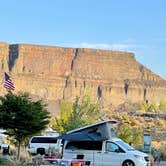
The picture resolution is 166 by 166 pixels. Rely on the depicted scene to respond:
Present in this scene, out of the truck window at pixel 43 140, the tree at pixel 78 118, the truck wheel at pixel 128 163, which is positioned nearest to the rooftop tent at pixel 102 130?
the truck wheel at pixel 128 163

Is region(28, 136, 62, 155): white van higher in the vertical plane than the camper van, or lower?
higher

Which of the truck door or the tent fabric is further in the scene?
the tent fabric

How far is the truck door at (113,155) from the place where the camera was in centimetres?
2973

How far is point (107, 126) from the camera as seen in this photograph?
1204 inches

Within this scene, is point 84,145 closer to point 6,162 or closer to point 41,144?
point 6,162

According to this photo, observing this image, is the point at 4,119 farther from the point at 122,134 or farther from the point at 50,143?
the point at 122,134

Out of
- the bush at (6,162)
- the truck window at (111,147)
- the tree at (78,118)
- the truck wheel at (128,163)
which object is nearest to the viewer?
the bush at (6,162)

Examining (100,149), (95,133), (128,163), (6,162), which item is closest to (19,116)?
(95,133)

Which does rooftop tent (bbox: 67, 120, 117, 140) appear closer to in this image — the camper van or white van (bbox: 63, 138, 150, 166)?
the camper van

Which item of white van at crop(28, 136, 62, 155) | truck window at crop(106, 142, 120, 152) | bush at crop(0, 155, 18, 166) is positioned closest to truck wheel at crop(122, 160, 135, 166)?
truck window at crop(106, 142, 120, 152)

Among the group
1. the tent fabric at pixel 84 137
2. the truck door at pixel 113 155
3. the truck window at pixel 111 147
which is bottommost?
the truck door at pixel 113 155

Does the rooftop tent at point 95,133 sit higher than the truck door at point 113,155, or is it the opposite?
the rooftop tent at point 95,133

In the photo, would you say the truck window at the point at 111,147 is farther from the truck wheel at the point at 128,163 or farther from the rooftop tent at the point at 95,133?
the truck wheel at the point at 128,163

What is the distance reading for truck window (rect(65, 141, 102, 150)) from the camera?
99.5ft
